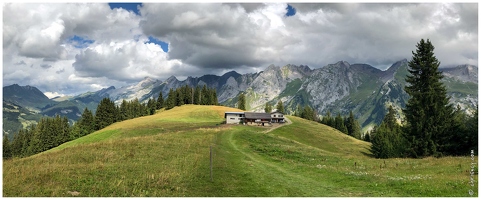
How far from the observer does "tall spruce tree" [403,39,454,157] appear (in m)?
38.4

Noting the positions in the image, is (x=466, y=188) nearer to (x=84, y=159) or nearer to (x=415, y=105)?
(x=415, y=105)

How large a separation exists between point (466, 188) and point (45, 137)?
122m

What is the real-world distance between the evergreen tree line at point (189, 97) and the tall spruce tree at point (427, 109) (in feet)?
419

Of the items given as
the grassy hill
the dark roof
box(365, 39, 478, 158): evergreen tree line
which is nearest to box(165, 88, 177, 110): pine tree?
the dark roof

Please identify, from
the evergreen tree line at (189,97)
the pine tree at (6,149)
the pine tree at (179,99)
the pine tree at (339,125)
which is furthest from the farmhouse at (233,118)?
the pine tree at (6,149)

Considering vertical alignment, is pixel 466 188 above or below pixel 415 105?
below

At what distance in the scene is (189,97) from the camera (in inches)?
6294

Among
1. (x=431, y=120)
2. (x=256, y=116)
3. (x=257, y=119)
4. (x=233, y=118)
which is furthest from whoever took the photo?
(x=233, y=118)

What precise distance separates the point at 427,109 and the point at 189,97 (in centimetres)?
13281

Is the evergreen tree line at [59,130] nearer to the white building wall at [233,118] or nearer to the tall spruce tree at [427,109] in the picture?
the white building wall at [233,118]

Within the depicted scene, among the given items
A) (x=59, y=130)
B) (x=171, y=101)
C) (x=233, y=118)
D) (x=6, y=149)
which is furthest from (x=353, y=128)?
(x=6, y=149)

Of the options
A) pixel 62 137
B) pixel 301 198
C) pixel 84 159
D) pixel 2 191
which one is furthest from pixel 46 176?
pixel 62 137

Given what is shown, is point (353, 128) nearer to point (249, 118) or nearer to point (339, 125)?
point (339, 125)

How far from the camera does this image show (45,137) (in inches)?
4087
